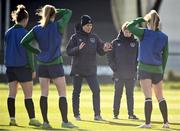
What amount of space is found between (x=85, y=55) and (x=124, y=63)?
842 mm

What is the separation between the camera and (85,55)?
16156 mm

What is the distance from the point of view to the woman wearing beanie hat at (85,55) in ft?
A: 52.3

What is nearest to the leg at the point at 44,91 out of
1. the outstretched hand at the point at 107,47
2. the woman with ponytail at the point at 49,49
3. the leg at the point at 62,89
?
the woman with ponytail at the point at 49,49

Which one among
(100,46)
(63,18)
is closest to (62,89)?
(63,18)

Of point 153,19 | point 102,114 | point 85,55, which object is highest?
point 153,19

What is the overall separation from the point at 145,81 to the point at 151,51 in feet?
1.70

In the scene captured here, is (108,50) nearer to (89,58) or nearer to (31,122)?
(89,58)

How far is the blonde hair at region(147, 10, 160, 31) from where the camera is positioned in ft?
44.3

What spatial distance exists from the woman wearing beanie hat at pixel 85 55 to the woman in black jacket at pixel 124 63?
382 mm

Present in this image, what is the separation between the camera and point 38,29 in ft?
44.8

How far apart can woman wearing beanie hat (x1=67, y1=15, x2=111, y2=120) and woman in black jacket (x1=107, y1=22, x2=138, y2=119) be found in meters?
0.38

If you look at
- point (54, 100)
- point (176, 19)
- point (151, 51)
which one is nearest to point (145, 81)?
point (151, 51)

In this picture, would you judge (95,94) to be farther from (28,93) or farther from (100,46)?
(28,93)

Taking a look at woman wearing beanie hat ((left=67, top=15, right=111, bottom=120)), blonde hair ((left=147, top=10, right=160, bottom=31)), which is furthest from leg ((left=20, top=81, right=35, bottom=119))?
blonde hair ((left=147, top=10, right=160, bottom=31))
